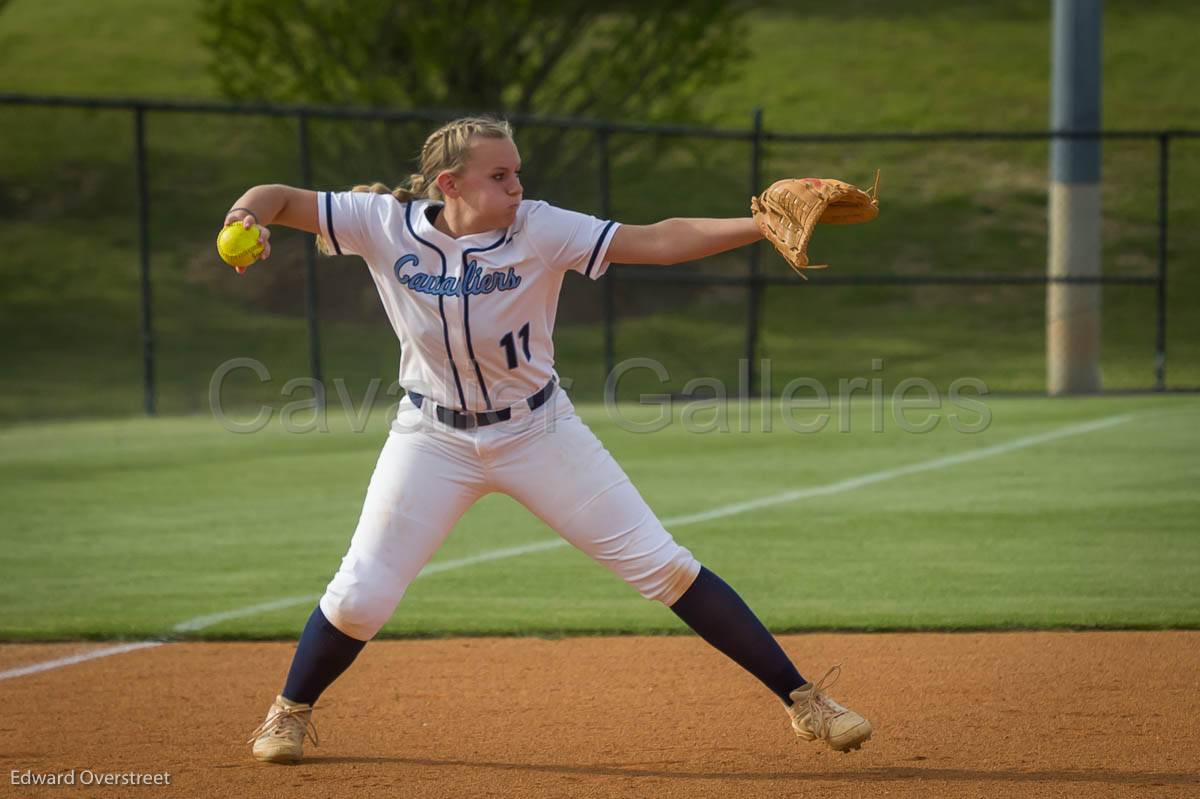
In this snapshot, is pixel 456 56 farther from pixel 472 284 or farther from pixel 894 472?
pixel 472 284

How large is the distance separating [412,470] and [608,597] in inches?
109

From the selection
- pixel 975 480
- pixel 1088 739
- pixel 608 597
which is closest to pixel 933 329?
pixel 975 480

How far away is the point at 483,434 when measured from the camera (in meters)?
4.23

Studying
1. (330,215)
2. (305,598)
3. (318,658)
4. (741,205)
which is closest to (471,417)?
(330,215)

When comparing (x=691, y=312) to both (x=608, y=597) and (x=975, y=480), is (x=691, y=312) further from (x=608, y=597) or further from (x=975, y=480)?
(x=608, y=597)

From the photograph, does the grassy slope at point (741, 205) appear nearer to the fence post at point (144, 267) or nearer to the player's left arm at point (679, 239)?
the fence post at point (144, 267)

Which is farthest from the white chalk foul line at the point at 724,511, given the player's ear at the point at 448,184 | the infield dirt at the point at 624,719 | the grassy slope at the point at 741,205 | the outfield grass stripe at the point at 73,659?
the grassy slope at the point at 741,205

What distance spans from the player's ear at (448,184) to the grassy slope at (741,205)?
13.6 meters

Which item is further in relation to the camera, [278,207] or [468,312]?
[278,207]

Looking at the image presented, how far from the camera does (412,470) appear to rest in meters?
4.24

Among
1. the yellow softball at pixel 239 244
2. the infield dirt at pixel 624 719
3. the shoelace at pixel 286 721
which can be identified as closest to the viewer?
the yellow softball at pixel 239 244

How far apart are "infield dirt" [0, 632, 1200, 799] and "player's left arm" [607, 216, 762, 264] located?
1.50m

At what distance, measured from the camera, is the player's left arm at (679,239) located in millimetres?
4191

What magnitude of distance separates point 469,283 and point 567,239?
1.06 ft
